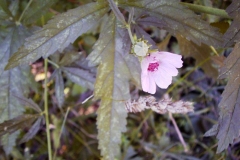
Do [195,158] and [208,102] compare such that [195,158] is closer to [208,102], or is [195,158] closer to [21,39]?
[208,102]

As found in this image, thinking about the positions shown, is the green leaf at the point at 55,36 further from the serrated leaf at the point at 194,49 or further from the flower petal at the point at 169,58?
the serrated leaf at the point at 194,49

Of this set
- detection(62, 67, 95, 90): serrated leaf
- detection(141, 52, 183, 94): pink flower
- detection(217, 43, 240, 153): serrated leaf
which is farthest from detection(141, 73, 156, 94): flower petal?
detection(62, 67, 95, 90): serrated leaf

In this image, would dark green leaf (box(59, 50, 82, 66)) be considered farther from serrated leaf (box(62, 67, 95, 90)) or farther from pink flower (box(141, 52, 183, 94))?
pink flower (box(141, 52, 183, 94))

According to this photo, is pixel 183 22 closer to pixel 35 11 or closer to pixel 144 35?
pixel 144 35

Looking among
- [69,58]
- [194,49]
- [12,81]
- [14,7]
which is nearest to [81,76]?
[69,58]

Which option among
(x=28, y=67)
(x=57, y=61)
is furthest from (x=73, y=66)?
A: (x=28, y=67)

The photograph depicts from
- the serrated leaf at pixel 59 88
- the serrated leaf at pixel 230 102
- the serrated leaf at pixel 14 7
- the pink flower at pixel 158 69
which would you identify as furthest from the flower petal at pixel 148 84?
the serrated leaf at pixel 14 7
